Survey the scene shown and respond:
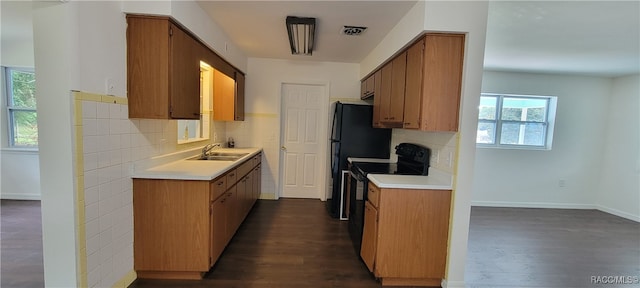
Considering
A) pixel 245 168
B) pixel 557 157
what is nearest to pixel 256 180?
pixel 245 168

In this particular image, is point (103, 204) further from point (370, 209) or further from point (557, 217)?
point (557, 217)

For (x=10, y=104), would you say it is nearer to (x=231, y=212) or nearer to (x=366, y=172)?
(x=231, y=212)

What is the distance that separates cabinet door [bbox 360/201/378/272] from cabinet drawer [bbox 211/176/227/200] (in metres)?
1.37

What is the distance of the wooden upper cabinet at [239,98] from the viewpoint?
3901 millimetres

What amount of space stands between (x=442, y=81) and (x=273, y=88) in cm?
300

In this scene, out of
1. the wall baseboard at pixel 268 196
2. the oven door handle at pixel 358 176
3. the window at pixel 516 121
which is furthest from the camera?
the window at pixel 516 121

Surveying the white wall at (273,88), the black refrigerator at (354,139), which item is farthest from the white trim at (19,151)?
the black refrigerator at (354,139)

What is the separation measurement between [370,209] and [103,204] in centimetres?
206

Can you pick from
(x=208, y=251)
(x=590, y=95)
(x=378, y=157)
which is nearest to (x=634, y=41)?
(x=590, y=95)

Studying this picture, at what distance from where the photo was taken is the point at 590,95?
15.1ft

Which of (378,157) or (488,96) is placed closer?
(378,157)

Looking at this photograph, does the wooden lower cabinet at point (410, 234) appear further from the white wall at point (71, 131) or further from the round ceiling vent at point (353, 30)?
the white wall at point (71, 131)

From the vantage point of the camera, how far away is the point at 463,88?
6.88ft

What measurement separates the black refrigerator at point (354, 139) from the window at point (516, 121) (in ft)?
7.19
